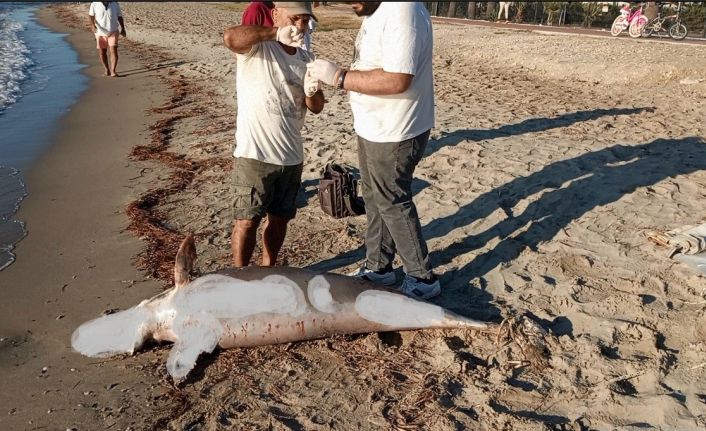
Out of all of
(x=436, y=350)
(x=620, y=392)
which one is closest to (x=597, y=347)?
(x=620, y=392)

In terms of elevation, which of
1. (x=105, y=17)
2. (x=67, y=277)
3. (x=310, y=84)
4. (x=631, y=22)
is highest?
(x=631, y=22)

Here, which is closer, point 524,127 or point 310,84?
point 310,84

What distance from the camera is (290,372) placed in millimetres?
3371

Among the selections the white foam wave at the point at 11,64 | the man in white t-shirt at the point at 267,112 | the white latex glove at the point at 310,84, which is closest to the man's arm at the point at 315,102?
→ the man in white t-shirt at the point at 267,112

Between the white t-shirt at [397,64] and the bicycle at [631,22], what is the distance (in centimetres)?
1809

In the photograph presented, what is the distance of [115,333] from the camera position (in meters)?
3.60

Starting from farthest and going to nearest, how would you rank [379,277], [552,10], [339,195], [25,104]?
[552,10] → [25,104] → [339,195] → [379,277]

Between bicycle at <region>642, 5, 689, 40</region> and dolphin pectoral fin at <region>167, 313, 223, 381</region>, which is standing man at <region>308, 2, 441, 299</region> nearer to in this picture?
dolphin pectoral fin at <region>167, 313, 223, 381</region>

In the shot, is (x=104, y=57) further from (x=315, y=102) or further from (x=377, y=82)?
(x=377, y=82)

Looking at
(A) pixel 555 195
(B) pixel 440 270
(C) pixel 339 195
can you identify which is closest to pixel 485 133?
(A) pixel 555 195

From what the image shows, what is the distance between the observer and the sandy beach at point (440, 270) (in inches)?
120

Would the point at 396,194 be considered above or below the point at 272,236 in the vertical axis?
above

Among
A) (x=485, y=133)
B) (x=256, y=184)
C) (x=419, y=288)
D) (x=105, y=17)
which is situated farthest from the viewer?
(x=105, y=17)

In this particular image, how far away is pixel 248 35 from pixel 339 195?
1466mm
